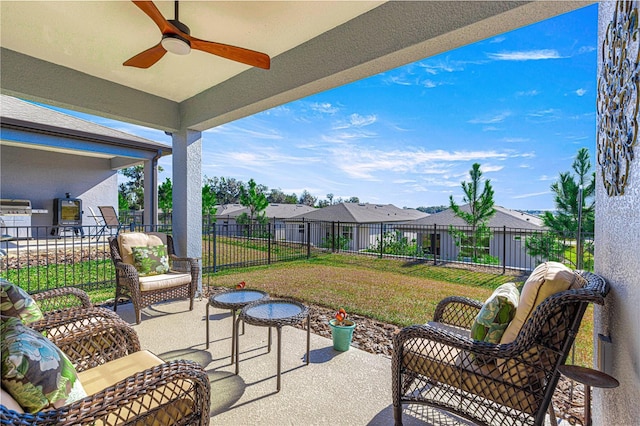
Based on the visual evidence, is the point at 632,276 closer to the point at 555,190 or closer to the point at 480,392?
the point at 480,392

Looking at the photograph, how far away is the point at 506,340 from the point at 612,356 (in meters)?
0.47

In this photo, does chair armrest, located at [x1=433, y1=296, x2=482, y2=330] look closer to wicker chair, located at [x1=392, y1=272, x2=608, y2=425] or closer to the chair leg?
wicker chair, located at [x1=392, y1=272, x2=608, y2=425]

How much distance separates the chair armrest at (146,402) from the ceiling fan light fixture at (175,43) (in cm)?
238

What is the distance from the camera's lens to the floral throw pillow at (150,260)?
401cm

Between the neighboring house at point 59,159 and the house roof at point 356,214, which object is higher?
the neighboring house at point 59,159

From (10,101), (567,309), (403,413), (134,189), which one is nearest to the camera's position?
(567,309)

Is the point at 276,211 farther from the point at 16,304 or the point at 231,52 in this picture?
the point at 16,304

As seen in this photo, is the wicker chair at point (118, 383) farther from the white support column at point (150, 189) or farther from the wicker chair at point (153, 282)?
the white support column at point (150, 189)

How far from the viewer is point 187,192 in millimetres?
4734

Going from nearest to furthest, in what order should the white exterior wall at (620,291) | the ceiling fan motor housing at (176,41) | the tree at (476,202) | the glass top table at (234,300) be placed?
the white exterior wall at (620,291), the ceiling fan motor housing at (176,41), the glass top table at (234,300), the tree at (476,202)

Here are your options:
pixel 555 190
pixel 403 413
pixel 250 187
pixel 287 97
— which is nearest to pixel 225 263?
pixel 287 97

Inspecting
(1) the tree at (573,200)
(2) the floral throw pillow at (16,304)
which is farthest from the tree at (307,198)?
(2) the floral throw pillow at (16,304)

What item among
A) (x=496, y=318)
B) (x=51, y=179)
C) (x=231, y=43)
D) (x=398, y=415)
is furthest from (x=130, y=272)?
(x=51, y=179)

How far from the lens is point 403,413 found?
2078 mm
